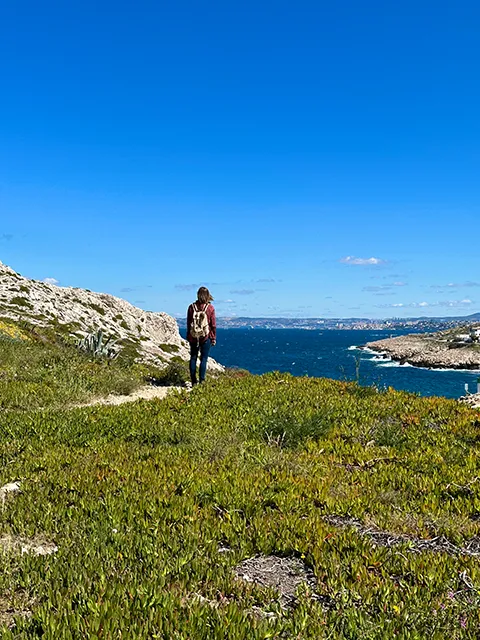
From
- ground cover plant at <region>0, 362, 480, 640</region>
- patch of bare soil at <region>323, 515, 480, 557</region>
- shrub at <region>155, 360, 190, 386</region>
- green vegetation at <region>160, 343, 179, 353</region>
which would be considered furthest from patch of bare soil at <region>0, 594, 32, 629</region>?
green vegetation at <region>160, 343, 179, 353</region>

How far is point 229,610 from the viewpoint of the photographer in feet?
11.4

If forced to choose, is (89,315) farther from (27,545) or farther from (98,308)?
(27,545)

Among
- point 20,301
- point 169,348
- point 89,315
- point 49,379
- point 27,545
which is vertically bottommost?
point 27,545

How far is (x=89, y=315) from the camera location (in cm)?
3725

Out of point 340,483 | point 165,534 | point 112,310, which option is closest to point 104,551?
point 165,534

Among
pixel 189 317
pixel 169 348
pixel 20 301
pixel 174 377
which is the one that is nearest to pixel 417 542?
pixel 189 317

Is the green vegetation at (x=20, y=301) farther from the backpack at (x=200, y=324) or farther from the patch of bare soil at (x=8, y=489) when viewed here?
the patch of bare soil at (x=8, y=489)

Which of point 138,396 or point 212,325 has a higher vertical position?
point 212,325

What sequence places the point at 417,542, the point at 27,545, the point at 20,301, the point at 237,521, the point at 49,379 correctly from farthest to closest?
the point at 20,301 → the point at 49,379 → the point at 237,521 → the point at 417,542 → the point at 27,545

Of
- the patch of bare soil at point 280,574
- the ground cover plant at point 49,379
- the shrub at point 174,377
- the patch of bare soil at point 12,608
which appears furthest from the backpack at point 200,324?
the patch of bare soil at point 12,608

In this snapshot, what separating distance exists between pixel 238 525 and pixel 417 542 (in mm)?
1958

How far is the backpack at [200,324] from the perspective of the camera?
14.6 metres

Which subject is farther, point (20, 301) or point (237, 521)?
point (20, 301)

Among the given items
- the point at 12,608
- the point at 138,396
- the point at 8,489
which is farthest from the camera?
the point at 138,396
